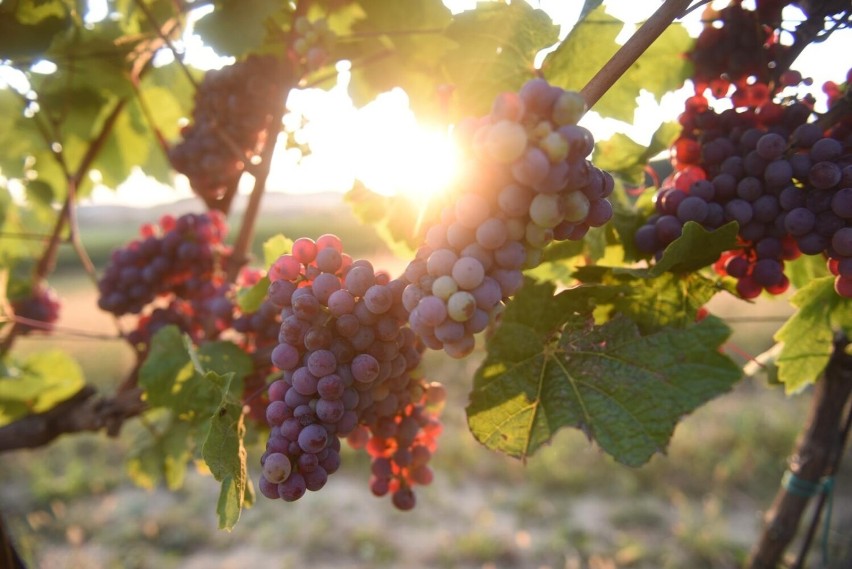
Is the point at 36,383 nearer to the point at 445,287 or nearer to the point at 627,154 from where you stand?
the point at 445,287

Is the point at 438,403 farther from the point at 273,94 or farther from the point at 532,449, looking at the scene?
the point at 273,94

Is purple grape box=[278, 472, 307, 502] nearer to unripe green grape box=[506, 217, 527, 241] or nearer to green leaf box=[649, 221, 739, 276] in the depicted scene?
unripe green grape box=[506, 217, 527, 241]

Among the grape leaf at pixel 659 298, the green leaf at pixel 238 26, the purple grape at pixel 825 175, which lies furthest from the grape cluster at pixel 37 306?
the purple grape at pixel 825 175

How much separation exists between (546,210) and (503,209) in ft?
0.13

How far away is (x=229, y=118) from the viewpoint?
1.27 metres

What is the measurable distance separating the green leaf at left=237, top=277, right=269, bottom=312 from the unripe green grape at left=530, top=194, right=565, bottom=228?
50 cm

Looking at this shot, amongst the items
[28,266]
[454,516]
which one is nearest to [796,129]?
[28,266]

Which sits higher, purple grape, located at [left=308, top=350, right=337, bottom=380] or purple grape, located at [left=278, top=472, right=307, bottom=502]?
purple grape, located at [left=308, top=350, right=337, bottom=380]

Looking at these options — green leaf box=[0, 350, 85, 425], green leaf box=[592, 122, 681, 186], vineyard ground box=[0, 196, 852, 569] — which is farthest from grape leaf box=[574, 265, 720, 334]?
vineyard ground box=[0, 196, 852, 569]

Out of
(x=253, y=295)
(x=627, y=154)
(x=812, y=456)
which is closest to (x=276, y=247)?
(x=253, y=295)

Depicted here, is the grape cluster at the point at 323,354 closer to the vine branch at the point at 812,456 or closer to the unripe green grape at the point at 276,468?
the unripe green grape at the point at 276,468

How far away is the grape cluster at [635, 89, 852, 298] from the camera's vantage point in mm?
756

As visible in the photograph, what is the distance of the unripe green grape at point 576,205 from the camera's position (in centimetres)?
59

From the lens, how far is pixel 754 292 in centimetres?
84
